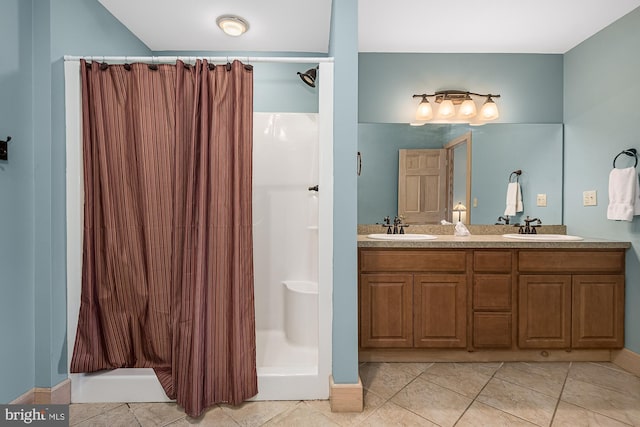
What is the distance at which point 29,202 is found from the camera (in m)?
1.60

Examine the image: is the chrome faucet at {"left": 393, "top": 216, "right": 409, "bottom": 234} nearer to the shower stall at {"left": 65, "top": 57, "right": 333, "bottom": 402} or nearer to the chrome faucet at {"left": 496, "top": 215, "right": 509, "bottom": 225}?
the shower stall at {"left": 65, "top": 57, "right": 333, "bottom": 402}

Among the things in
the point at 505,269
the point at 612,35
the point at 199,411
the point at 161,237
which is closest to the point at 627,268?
the point at 505,269

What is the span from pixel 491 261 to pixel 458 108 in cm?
141

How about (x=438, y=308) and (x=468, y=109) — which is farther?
(x=468, y=109)

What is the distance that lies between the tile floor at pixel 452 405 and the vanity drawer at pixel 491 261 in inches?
27.2

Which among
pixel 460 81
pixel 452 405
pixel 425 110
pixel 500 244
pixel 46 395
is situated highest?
pixel 460 81

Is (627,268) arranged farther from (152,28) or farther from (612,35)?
(152,28)

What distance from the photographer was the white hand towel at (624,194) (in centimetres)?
204

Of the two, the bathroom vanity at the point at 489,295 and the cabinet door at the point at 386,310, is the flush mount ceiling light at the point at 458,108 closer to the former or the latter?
the bathroom vanity at the point at 489,295

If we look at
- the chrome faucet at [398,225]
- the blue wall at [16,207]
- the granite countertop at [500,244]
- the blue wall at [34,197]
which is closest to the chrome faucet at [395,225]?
the chrome faucet at [398,225]

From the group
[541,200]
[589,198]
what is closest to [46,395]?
[541,200]

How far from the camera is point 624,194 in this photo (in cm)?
207

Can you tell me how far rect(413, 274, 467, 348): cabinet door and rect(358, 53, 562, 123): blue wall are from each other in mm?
1433

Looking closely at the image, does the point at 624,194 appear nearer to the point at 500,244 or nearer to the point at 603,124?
the point at 603,124
